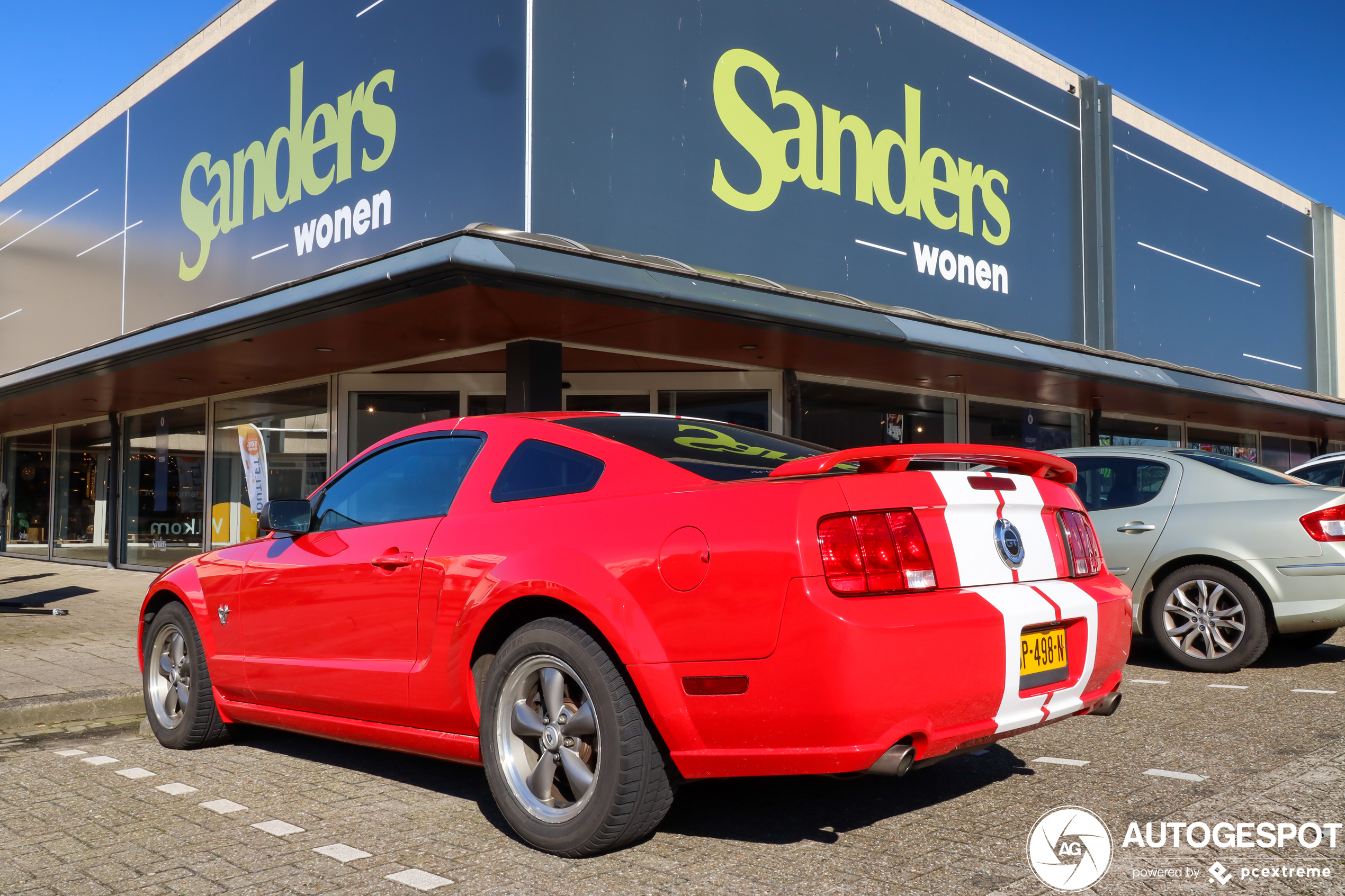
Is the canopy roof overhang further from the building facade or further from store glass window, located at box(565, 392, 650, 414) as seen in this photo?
store glass window, located at box(565, 392, 650, 414)

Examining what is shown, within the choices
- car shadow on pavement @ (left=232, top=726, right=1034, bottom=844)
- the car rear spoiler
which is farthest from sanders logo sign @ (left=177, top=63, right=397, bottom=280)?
the car rear spoiler

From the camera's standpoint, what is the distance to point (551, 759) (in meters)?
3.21

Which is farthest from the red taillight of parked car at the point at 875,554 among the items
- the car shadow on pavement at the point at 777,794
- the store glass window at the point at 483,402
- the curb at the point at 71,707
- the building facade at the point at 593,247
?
the store glass window at the point at 483,402

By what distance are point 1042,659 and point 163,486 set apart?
51.7ft

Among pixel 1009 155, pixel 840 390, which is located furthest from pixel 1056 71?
pixel 840 390

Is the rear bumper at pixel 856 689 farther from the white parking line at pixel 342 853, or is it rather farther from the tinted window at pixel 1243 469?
the tinted window at pixel 1243 469

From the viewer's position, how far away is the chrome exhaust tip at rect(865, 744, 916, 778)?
2.74 metres

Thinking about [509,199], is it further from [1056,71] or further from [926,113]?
[1056,71]

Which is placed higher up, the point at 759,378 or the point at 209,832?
the point at 759,378

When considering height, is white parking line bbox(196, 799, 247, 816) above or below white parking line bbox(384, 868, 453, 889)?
below

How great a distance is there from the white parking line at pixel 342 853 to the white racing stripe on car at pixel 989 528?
2009 mm

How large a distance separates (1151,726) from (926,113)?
9.70 metres

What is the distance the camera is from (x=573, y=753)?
3.16 m

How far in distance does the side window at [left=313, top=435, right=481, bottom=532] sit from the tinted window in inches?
209
